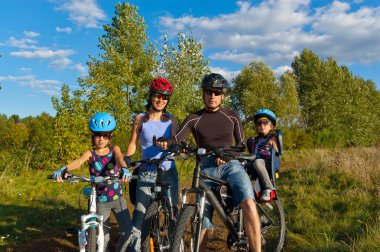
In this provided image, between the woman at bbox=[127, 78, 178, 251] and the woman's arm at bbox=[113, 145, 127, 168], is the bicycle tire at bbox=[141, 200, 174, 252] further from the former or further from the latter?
the woman's arm at bbox=[113, 145, 127, 168]

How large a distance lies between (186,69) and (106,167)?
67.3 feet

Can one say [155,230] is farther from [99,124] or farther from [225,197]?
[99,124]

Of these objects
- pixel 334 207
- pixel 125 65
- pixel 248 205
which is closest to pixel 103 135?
pixel 248 205

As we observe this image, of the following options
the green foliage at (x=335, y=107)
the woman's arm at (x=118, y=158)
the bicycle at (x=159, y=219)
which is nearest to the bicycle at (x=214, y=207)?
the bicycle at (x=159, y=219)

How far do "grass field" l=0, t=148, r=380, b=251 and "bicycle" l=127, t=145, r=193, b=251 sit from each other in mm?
406

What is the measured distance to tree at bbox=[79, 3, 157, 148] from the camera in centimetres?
1875

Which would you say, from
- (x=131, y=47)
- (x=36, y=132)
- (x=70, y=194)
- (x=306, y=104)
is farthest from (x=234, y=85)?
(x=70, y=194)

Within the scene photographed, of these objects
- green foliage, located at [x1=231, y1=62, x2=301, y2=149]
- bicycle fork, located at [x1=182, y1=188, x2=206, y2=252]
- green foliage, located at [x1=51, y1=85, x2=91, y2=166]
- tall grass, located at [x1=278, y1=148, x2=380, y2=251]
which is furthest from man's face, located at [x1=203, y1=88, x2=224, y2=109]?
green foliage, located at [x1=231, y1=62, x2=301, y2=149]

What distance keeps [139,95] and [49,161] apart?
9088 mm

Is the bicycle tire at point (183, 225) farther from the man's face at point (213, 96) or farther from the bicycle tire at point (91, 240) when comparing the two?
the man's face at point (213, 96)

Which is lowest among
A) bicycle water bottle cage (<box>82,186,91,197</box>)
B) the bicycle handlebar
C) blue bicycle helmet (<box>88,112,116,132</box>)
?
bicycle water bottle cage (<box>82,186,91,197</box>)

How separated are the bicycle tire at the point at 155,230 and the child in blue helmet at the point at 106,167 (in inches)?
29.9

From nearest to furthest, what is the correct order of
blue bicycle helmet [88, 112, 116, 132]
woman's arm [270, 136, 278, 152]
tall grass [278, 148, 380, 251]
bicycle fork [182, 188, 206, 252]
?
bicycle fork [182, 188, 206, 252] < blue bicycle helmet [88, 112, 116, 132] < tall grass [278, 148, 380, 251] < woman's arm [270, 136, 278, 152]

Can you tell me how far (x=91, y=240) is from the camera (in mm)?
3674
